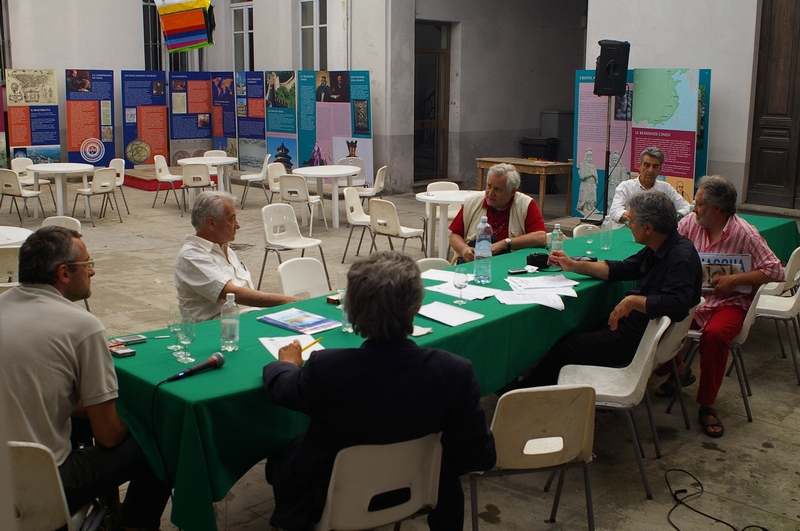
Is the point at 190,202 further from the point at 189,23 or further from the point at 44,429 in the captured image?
the point at 44,429

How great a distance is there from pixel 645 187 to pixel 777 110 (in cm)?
381

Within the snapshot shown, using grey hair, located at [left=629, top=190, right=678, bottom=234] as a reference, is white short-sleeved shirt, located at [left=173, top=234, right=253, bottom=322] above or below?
below

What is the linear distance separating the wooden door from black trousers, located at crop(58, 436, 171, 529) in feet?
28.6

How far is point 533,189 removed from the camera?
14.5 m

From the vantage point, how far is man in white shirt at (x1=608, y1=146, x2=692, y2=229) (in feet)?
21.7

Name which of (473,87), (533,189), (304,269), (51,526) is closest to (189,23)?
(473,87)

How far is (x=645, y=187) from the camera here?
6.77 meters

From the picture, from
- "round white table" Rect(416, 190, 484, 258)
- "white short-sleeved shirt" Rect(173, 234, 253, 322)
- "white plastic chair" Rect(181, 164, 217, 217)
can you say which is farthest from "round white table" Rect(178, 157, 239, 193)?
"white short-sleeved shirt" Rect(173, 234, 253, 322)

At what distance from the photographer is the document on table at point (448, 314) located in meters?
3.79

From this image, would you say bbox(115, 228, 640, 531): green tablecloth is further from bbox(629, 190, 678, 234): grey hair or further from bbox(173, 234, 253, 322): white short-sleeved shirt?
bbox(629, 190, 678, 234): grey hair

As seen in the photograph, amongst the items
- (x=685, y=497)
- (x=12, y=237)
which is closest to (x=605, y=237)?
(x=685, y=497)

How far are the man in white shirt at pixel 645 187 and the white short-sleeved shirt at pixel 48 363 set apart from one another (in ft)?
15.6

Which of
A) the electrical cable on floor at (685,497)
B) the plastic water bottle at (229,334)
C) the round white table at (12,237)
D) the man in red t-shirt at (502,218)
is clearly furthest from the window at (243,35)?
the electrical cable on floor at (685,497)

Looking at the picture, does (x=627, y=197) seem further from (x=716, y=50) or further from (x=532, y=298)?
(x=716, y=50)
